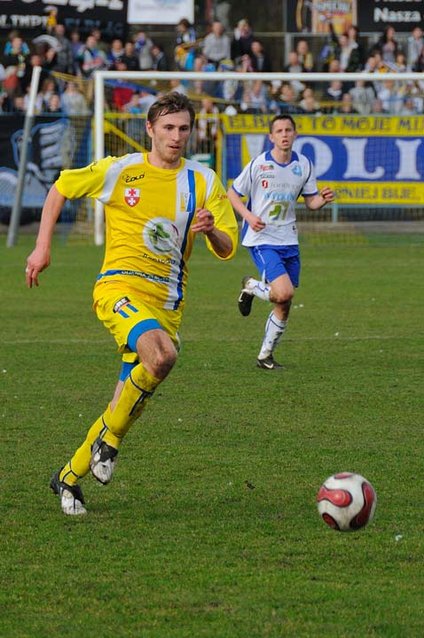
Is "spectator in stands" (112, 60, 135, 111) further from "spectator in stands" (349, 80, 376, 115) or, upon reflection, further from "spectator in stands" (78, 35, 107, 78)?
"spectator in stands" (349, 80, 376, 115)

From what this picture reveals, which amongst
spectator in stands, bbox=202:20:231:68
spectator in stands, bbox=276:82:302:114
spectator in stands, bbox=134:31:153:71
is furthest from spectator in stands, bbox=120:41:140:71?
spectator in stands, bbox=276:82:302:114

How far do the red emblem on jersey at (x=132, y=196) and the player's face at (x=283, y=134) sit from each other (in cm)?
488

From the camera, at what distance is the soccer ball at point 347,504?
570cm

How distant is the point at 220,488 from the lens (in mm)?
6953

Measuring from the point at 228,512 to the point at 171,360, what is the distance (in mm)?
827

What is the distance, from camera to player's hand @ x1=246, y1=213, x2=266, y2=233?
11.2 m

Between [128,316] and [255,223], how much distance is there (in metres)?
4.90

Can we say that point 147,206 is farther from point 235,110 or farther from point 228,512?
point 235,110

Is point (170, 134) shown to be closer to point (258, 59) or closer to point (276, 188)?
point (276, 188)

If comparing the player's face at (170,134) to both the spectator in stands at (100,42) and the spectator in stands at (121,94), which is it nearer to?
the spectator in stands at (121,94)

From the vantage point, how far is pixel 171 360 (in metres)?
6.25

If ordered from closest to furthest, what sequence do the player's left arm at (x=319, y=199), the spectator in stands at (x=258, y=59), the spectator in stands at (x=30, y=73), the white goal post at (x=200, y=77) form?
the player's left arm at (x=319, y=199), the white goal post at (x=200, y=77), the spectator in stands at (x=30, y=73), the spectator in stands at (x=258, y=59)

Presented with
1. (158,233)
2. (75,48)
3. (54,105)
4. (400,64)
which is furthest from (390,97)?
(158,233)

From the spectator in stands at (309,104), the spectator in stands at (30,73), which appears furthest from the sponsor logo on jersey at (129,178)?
the spectator in stands at (30,73)
